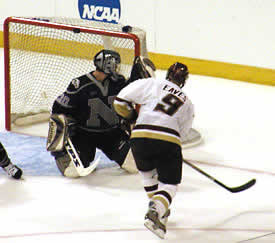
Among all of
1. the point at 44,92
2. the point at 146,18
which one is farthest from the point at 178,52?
the point at 44,92

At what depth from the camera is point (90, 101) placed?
16.8ft

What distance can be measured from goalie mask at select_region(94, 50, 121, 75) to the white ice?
656 mm

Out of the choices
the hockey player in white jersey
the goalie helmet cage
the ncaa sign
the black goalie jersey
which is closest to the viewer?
the hockey player in white jersey

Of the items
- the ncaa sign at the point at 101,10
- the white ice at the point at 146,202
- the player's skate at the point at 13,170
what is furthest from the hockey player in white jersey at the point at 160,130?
the ncaa sign at the point at 101,10

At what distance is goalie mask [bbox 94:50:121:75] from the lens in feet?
16.6

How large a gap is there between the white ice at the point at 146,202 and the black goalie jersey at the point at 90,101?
0.33 meters

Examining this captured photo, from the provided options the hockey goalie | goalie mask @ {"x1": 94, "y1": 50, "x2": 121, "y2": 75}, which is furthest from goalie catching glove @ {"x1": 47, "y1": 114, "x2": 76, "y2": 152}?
goalie mask @ {"x1": 94, "y1": 50, "x2": 121, "y2": 75}

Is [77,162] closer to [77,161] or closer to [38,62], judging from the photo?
[77,161]

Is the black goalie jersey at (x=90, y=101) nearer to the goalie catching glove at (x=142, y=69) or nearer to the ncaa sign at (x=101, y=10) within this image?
the goalie catching glove at (x=142, y=69)

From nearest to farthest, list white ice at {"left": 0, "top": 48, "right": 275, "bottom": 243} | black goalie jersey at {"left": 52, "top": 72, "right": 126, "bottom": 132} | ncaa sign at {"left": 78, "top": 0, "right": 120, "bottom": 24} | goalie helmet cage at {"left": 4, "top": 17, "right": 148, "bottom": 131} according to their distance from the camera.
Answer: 1. white ice at {"left": 0, "top": 48, "right": 275, "bottom": 243}
2. black goalie jersey at {"left": 52, "top": 72, "right": 126, "bottom": 132}
3. goalie helmet cage at {"left": 4, "top": 17, "right": 148, "bottom": 131}
4. ncaa sign at {"left": 78, "top": 0, "right": 120, "bottom": 24}

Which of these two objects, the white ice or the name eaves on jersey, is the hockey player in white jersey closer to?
the name eaves on jersey

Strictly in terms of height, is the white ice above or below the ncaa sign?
below

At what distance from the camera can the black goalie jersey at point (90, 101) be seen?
5066mm

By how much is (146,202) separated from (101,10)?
3069mm
